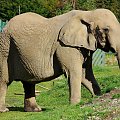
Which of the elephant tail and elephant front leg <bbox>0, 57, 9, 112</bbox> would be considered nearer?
the elephant tail

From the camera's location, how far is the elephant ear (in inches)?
459

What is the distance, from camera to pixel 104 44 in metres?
11.6

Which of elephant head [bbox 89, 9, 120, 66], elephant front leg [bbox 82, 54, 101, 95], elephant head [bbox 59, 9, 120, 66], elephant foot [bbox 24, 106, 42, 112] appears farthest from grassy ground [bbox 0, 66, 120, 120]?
elephant head [bbox 59, 9, 120, 66]

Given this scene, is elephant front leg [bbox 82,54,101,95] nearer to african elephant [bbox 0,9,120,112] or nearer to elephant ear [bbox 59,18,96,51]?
african elephant [bbox 0,9,120,112]

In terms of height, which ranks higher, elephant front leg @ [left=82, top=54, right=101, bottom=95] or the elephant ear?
the elephant ear

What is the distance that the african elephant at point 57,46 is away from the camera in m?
11.5

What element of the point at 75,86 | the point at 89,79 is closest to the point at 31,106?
the point at 89,79

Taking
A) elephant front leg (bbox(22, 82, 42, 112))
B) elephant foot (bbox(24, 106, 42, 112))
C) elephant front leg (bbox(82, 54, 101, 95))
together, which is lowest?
elephant foot (bbox(24, 106, 42, 112))

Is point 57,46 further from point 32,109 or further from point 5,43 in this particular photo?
point 32,109

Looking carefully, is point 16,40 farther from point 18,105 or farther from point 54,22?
point 18,105

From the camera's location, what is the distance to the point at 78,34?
38.6ft

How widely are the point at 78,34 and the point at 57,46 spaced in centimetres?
52

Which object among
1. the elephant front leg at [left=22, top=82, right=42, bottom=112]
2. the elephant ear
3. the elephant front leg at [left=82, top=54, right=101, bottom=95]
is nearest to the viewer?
the elephant ear

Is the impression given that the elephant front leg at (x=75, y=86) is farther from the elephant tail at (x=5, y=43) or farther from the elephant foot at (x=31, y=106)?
the elephant tail at (x=5, y=43)
